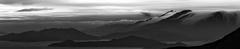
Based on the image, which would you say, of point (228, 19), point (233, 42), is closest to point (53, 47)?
point (228, 19)

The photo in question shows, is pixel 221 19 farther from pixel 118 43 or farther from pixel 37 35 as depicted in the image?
pixel 37 35

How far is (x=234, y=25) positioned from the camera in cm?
8756

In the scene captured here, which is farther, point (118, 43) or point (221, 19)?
point (118, 43)

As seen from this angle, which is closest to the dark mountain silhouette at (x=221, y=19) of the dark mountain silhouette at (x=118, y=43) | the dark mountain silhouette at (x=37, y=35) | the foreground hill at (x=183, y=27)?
the foreground hill at (x=183, y=27)

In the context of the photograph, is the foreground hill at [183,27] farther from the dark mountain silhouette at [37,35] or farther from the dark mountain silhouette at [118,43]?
the dark mountain silhouette at [37,35]

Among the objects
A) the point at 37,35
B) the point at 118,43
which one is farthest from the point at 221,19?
the point at 37,35

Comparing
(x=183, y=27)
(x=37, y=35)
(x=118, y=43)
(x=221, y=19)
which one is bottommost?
(x=118, y=43)

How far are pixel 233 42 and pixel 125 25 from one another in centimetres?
5029

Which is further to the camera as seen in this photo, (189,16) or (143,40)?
(189,16)

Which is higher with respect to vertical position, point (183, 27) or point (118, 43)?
point (183, 27)

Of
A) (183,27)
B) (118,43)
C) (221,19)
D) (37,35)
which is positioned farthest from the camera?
(37,35)

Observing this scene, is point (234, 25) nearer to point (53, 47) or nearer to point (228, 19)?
point (228, 19)

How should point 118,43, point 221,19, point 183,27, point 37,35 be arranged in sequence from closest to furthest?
point 221,19
point 183,27
point 118,43
point 37,35

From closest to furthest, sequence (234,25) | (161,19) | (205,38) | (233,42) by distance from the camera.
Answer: (233,42) < (205,38) < (234,25) < (161,19)
